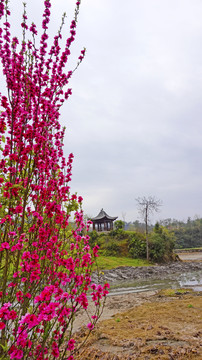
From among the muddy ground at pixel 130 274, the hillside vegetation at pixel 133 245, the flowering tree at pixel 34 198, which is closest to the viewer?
the flowering tree at pixel 34 198

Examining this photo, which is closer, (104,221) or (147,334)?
(147,334)

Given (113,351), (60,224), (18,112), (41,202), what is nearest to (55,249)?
(60,224)

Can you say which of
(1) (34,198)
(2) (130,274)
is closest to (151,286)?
(2) (130,274)

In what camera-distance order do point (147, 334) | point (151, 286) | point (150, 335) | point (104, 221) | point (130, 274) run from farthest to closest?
1. point (104, 221)
2. point (130, 274)
3. point (151, 286)
4. point (147, 334)
5. point (150, 335)

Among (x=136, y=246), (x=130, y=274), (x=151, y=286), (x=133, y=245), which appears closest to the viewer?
(x=151, y=286)

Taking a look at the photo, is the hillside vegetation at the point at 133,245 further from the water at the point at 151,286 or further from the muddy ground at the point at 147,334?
the muddy ground at the point at 147,334

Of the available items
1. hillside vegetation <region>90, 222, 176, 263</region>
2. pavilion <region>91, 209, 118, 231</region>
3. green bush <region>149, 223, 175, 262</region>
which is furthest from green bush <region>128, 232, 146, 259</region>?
pavilion <region>91, 209, 118, 231</region>

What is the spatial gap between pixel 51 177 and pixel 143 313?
697 centimetres

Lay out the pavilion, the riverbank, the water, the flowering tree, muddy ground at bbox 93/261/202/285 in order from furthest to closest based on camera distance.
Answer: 1. the pavilion
2. muddy ground at bbox 93/261/202/285
3. the water
4. the riverbank
5. the flowering tree

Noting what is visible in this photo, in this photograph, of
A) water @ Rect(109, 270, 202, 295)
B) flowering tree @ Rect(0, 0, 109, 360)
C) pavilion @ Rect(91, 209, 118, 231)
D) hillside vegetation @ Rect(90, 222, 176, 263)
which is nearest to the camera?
flowering tree @ Rect(0, 0, 109, 360)

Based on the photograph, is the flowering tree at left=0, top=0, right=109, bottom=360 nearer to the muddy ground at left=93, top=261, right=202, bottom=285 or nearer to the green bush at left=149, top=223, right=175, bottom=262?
the muddy ground at left=93, top=261, right=202, bottom=285

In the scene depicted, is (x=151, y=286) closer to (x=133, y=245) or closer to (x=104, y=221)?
(x=133, y=245)

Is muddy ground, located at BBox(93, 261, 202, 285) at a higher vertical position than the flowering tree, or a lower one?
lower

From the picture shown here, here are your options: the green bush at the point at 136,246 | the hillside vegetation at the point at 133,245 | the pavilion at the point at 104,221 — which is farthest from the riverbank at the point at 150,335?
the pavilion at the point at 104,221
